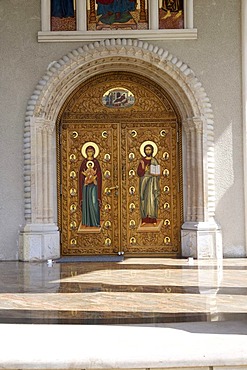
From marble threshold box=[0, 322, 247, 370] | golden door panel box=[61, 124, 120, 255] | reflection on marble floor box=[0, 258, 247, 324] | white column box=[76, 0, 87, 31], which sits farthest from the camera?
golden door panel box=[61, 124, 120, 255]

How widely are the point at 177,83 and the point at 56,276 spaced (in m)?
3.89

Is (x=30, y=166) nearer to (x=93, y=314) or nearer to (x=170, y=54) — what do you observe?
(x=170, y=54)

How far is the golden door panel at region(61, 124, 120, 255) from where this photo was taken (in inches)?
409

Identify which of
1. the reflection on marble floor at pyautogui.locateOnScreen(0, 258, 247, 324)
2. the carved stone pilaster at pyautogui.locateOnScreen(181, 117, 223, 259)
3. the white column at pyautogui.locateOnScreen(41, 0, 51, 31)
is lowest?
the reflection on marble floor at pyautogui.locateOnScreen(0, 258, 247, 324)

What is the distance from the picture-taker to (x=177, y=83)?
9.98 metres

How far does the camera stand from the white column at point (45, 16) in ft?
32.7

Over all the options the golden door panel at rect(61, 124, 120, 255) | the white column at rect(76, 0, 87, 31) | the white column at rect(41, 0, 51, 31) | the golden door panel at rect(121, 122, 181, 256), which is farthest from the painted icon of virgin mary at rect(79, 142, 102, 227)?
the white column at rect(41, 0, 51, 31)

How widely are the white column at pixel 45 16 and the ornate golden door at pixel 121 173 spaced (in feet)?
3.85

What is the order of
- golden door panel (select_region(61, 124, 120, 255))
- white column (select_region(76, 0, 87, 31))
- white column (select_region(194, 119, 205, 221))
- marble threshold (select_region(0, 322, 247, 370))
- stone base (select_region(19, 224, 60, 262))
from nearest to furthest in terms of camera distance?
marble threshold (select_region(0, 322, 247, 370)), stone base (select_region(19, 224, 60, 262)), white column (select_region(194, 119, 205, 221)), white column (select_region(76, 0, 87, 31)), golden door panel (select_region(61, 124, 120, 255))

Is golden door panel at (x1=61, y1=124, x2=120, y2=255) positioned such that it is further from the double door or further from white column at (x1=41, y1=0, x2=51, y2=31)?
white column at (x1=41, y1=0, x2=51, y2=31)

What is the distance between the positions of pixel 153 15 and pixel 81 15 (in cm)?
117

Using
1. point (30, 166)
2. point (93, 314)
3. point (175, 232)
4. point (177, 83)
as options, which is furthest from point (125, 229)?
point (93, 314)

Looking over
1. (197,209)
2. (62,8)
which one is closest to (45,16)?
(62,8)

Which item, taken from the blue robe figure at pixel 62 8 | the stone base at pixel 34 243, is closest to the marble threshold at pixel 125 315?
the stone base at pixel 34 243
